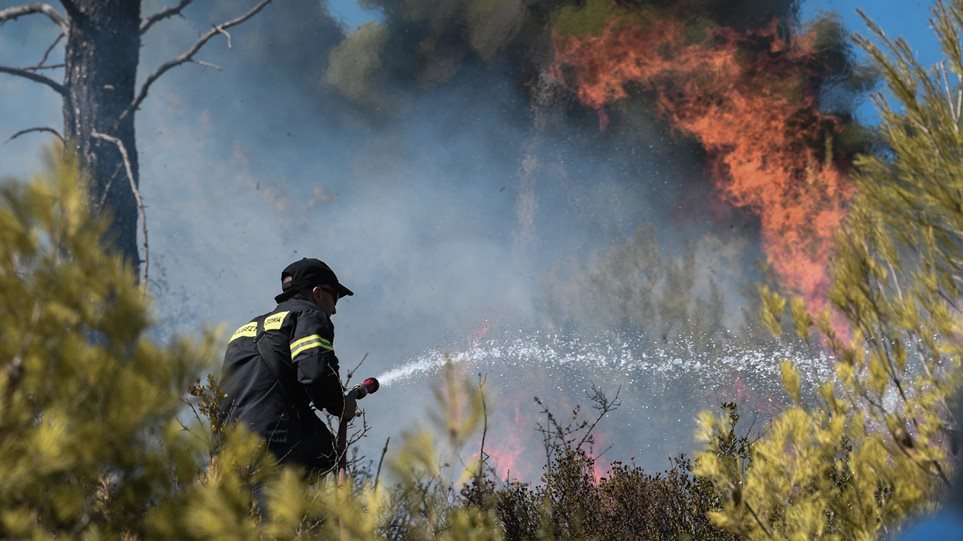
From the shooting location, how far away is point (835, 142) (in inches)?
550

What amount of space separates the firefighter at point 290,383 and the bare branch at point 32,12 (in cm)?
536

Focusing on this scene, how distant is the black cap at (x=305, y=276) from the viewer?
3.20 m

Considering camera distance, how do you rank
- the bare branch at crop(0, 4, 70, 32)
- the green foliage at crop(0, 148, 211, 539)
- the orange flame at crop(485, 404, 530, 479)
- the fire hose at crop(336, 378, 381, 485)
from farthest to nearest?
the orange flame at crop(485, 404, 530, 479), the bare branch at crop(0, 4, 70, 32), the fire hose at crop(336, 378, 381, 485), the green foliage at crop(0, 148, 211, 539)

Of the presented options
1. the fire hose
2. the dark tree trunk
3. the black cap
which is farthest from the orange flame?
the fire hose

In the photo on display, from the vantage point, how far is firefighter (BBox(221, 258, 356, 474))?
9.45 feet

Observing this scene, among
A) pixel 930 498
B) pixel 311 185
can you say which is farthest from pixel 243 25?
pixel 930 498

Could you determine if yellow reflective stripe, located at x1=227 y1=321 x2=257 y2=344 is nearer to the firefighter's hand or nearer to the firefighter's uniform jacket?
the firefighter's uniform jacket

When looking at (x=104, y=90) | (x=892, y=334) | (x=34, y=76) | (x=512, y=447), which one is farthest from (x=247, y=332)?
(x=512, y=447)

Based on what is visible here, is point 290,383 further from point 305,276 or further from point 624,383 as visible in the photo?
point 624,383

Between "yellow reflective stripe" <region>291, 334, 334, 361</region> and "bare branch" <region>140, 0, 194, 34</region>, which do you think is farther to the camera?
"bare branch" <region>140, 0, 194, 34</region>

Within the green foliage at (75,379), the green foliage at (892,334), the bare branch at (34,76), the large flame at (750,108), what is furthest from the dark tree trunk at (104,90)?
the large flame at (750,108)

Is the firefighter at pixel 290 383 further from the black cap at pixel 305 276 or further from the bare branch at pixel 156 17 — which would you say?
the bare branch at pixel 156 17

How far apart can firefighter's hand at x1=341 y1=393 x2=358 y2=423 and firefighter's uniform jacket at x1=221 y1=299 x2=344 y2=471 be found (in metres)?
0.02

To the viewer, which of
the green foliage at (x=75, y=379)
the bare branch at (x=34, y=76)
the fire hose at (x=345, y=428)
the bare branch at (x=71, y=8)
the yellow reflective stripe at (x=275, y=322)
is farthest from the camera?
the bare branch at (x=71, y=8)
